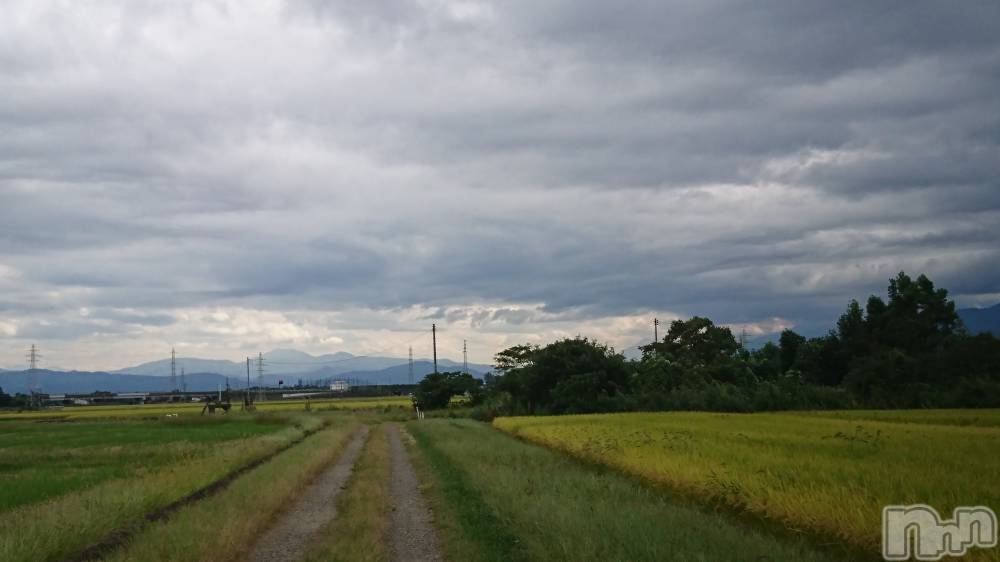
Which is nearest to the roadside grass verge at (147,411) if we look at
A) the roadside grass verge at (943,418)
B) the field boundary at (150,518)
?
the field boundary at (150,518)

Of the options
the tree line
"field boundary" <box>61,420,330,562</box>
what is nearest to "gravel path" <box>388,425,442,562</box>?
"field boundary" <box>61,420,330,562</box>

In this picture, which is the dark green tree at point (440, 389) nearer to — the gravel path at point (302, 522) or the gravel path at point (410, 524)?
the gravel path at point (410, 524)

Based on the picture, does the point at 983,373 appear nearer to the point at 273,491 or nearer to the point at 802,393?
the point at 802,393

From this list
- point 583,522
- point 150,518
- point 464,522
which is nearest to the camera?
point 583,522

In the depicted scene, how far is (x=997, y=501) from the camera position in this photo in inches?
419

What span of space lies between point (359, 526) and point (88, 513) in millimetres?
4964

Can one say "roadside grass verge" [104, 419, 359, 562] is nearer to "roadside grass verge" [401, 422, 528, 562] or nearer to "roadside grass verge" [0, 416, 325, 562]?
"roadside grass verge" [0, 416, 325, 562]

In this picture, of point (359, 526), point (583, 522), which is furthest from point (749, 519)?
point (359, 526)

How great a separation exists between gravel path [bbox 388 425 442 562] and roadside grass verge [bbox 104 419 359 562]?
2524 mm

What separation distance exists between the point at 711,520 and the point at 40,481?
769 inches

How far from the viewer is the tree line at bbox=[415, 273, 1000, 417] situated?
50.2 metres

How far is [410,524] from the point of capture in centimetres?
1548

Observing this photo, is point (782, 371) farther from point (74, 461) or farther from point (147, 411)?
point (147, 411)

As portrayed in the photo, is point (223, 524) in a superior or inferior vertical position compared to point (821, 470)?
inferior
